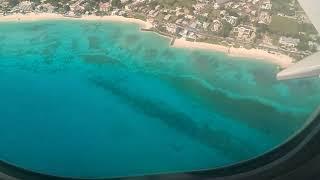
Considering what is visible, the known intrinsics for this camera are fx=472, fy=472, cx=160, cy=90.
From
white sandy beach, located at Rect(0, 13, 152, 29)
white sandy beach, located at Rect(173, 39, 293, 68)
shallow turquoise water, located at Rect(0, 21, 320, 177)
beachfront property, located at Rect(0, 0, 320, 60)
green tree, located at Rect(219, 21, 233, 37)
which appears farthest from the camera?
white sandy beach, located at Rect(0, 13, 152, 29)

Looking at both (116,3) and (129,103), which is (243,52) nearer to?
(129,103)

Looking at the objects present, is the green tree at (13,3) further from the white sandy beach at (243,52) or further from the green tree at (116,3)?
the white sandy beach at (243,52)

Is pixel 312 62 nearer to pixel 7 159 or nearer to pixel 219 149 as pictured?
pixel 219 149

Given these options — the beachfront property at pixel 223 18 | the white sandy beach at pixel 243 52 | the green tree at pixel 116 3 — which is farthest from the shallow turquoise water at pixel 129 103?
the green tree at pixel 116 3

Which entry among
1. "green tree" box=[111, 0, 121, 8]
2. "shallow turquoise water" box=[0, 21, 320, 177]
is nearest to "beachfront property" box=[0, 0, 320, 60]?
"green tree" box=[111, 0, 121, 8]

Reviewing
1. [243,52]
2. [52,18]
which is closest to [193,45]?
[243,52]

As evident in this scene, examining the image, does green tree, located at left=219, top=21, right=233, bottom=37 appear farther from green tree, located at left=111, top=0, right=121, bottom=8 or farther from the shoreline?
green tree, located at left=111, top=0, right=121, bottom=8
